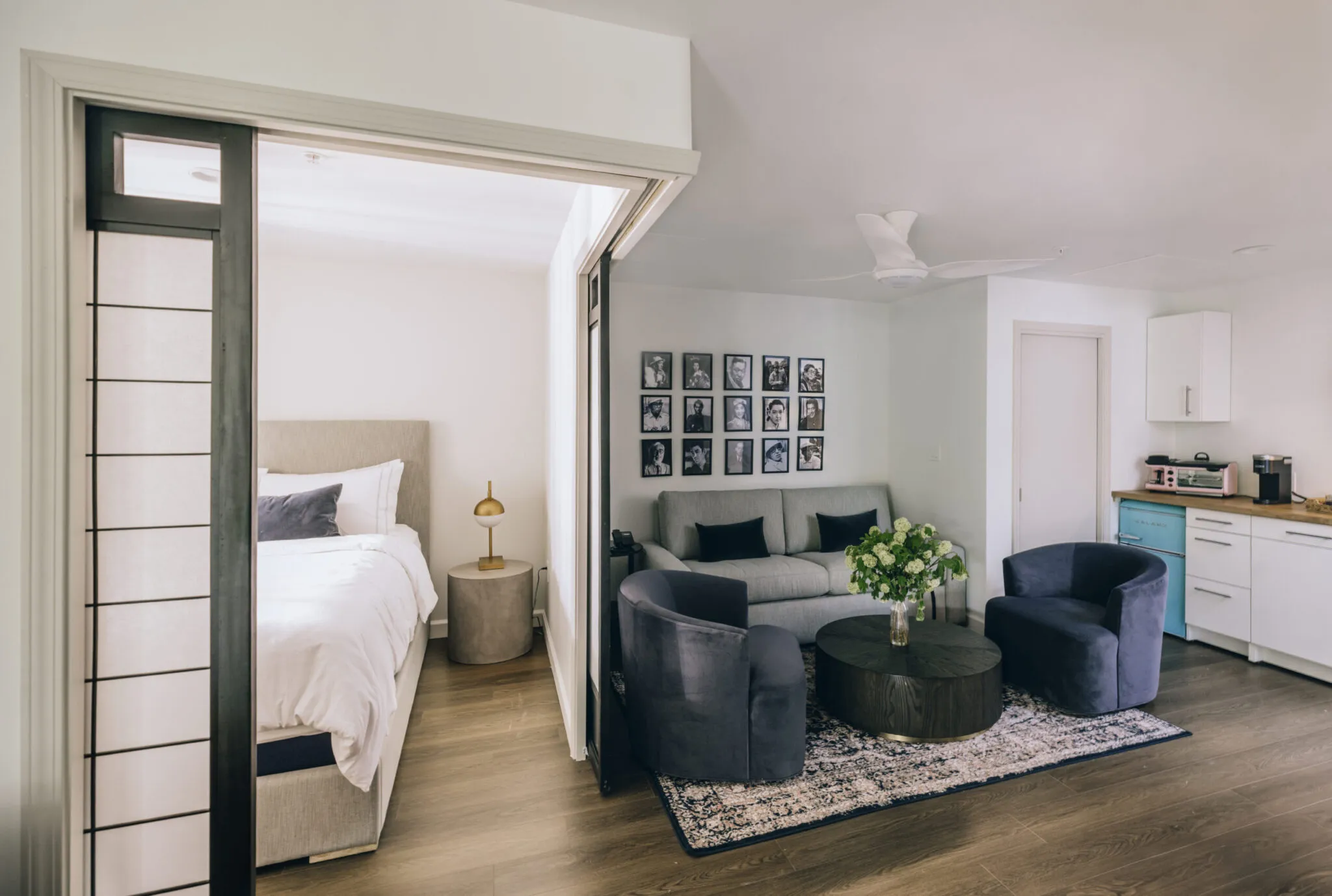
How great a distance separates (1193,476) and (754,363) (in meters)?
3.12

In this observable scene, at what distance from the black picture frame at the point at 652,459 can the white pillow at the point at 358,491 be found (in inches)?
64.6

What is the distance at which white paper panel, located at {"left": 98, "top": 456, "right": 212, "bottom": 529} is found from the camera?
1.27 metres

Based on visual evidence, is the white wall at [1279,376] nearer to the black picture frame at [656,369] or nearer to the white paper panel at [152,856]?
the black picture frame at [656,369]

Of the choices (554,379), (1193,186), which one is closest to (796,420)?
(554,379)

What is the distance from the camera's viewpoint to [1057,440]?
4.44 meters

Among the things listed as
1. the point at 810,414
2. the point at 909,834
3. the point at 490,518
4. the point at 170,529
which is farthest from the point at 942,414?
the point at 170,529

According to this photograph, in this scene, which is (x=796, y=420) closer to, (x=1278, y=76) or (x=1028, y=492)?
(x=1028, y=492)

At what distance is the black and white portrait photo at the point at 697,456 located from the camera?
470cm

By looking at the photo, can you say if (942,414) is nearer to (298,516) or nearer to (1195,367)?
(1195,367)

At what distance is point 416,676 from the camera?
11.4ft

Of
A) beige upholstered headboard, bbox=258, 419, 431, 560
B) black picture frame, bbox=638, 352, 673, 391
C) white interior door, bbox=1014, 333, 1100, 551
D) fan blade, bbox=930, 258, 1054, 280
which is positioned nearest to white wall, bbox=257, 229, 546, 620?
beige upholstered headboard, bbox=258, 419, 431, 560

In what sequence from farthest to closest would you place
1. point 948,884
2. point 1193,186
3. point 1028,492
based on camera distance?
point 1028,492, point 1193,186, point 948,884

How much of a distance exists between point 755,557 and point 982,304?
2.28m

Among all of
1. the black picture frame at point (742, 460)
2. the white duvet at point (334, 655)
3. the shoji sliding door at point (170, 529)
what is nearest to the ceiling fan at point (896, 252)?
the black picture frame at point (742, 460)
